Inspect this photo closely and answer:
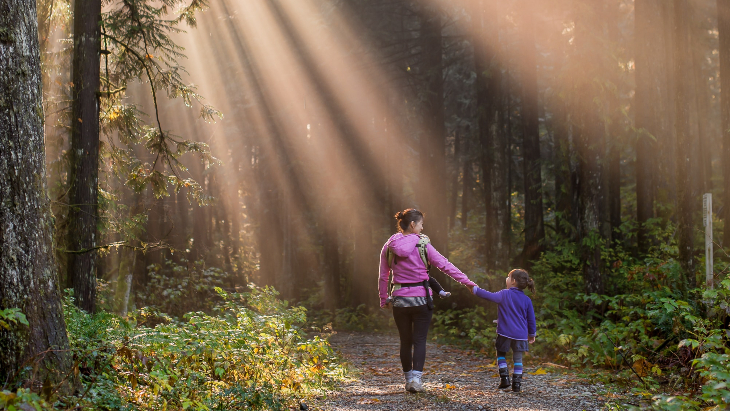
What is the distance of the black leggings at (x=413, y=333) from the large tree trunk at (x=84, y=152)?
5923 millimetres

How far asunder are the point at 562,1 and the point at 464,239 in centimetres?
1912

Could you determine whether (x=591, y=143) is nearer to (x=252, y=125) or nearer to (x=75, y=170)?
(x=75, y=170)

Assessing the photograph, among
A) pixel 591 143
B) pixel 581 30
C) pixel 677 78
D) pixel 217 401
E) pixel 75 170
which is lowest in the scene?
pixel 217 401

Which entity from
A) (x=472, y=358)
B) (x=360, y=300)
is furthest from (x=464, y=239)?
(x=472, y=358)

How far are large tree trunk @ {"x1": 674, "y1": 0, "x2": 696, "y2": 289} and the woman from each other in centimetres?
460

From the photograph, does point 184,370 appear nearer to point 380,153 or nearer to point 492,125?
point 492,125

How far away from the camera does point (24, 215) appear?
15.2 ft

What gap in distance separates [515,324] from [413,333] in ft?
4.22

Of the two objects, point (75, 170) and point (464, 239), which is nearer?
point (75, 170)

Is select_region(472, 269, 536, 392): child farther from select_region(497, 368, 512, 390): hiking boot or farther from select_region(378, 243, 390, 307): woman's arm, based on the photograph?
select_region(378, 243, 390, 307): woman's arm

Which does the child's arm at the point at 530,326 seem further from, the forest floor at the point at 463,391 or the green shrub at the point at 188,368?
the green shrub at the point at 188,368

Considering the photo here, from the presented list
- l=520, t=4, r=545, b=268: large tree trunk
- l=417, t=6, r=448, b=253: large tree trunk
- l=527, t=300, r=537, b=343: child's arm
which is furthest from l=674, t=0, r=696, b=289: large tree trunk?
l=417, t=6, r=448, b=253: large tree trunk

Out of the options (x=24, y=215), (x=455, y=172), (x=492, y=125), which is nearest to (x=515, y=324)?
(x=24, y=215)

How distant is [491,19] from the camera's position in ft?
56.6
